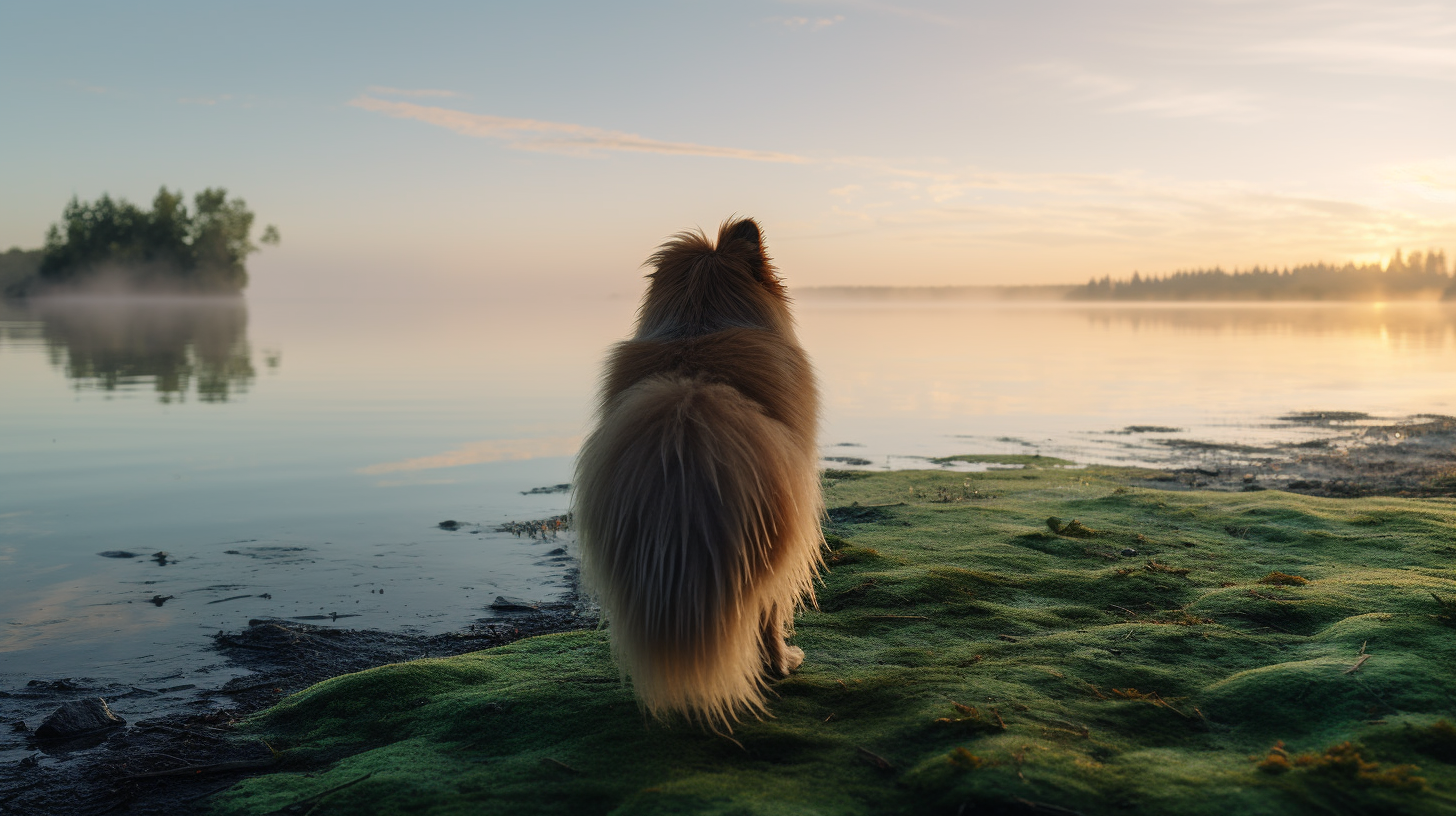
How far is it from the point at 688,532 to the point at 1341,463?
13858 mm

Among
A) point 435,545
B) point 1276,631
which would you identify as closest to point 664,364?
point 1276,631

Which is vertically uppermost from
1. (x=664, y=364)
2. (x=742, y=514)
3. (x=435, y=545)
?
(x=664, y=364)

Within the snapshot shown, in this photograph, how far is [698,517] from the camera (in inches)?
134

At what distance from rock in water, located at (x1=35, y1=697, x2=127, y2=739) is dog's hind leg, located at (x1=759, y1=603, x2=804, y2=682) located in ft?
11.7

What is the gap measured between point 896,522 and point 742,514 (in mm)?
5476

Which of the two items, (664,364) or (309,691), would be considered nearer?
(664,364)

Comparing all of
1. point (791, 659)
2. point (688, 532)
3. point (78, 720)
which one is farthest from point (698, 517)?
point (78, 720)

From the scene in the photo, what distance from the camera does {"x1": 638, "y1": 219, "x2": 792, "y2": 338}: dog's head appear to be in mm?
4652

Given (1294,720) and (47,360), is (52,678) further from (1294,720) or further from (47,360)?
(47,360)

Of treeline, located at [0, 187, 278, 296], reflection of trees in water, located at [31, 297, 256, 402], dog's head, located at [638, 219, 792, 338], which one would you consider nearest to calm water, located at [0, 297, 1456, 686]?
reflection of trees in water, located at [31, 297, 256, 402]

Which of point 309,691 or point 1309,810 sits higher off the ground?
point 1309,810

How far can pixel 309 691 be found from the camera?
15.6ft

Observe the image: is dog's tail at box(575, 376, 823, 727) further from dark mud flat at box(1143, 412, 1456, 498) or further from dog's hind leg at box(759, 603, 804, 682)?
dark mud flat at box(1143, 412, 1456, 498)

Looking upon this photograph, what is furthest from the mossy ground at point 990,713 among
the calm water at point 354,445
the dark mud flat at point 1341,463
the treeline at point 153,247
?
the treeline at point 153,247
